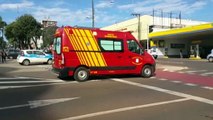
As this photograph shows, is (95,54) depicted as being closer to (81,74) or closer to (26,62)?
(81,74)

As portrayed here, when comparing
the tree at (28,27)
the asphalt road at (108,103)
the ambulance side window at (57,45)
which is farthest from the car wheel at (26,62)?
the tree at (28,27)

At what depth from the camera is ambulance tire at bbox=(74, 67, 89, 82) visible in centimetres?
1598

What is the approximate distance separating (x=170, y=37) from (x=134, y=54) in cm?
4274

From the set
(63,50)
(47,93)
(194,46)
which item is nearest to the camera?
(47,93)

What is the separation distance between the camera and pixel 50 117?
319 inches

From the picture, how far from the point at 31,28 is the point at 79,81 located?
60.1 m

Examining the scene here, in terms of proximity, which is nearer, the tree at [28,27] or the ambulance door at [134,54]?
the ambulance door at [134,54]

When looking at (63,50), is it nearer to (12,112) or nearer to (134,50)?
(134,50)

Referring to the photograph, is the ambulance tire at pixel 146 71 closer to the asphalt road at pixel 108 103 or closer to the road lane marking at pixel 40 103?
the asphalt road at pixel 108 103

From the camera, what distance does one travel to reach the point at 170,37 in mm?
58969

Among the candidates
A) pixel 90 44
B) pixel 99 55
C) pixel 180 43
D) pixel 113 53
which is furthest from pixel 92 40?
pixel 180 43

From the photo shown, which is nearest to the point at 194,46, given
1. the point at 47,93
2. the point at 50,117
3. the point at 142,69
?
the point at 142,69

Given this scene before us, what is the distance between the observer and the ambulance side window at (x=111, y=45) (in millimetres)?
16641

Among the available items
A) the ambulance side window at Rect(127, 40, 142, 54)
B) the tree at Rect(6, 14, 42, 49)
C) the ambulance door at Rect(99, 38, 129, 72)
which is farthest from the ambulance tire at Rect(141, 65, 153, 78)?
the tree at Rect(6, 14, 42, 49)
